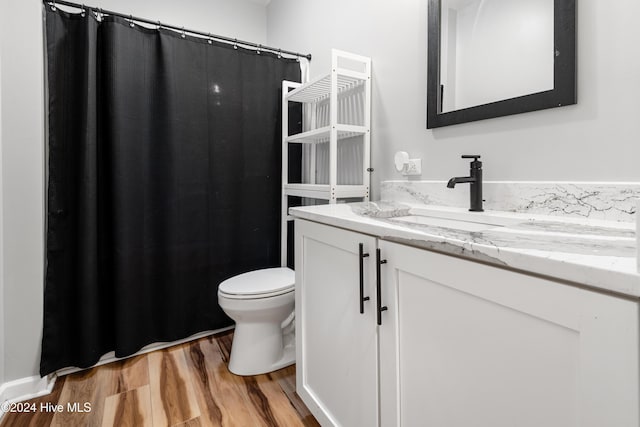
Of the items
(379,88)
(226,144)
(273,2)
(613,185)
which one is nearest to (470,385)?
(613,185)

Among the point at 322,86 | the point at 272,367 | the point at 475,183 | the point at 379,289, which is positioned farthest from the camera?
the point at 322,86

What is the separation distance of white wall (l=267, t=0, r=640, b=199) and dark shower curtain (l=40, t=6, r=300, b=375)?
2.46ft

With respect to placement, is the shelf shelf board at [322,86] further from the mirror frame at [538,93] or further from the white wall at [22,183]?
the white wall at [22,183]

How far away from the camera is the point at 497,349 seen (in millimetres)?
640

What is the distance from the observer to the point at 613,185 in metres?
0.90

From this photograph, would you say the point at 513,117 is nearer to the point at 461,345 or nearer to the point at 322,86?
the point at 461,345

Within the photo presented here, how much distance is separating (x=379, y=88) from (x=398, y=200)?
1.84ft

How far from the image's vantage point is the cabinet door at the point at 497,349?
48 centimetres

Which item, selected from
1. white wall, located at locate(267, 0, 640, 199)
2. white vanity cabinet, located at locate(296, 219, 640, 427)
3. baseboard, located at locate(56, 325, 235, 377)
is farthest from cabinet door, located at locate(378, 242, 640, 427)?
baseboard, located at locate(56, 325, 235, 377)

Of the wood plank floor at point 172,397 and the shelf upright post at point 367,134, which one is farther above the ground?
the shelf upright post at point 367,134

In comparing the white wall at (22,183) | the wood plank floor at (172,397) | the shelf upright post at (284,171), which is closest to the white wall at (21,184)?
the white wall at (22,183)

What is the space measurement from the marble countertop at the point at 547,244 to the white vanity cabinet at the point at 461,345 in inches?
1.0

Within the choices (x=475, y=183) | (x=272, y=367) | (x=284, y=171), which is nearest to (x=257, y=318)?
(x=272, y=367)

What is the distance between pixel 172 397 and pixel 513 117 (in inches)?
69.6
